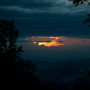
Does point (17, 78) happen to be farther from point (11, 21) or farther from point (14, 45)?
point (11, 21)

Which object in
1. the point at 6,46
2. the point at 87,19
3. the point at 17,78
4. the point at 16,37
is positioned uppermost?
the point at 87,19

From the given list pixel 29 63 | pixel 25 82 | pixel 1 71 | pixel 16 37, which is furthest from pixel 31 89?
pixel 16 37

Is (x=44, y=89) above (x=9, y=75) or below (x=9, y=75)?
below

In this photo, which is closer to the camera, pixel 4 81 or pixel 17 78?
pixel 4 81

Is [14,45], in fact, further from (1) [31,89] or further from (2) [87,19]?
(2) [87,19]

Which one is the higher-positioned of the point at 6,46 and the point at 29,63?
the point at 6,46

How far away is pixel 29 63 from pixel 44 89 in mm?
9383

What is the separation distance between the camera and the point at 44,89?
14.3 metres

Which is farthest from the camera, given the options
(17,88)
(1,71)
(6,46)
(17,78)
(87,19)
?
(6,46)

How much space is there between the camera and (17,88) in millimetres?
12859

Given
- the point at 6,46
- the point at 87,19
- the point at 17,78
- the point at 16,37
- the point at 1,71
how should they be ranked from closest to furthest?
the point at 87,19 → the point at 1,71 → the point at 17,78 → the point at 6,46 → the point at 16,37

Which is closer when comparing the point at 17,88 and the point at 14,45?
the point at 17,88

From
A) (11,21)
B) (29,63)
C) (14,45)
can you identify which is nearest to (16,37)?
(14,45)

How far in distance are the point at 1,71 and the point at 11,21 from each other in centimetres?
1007
